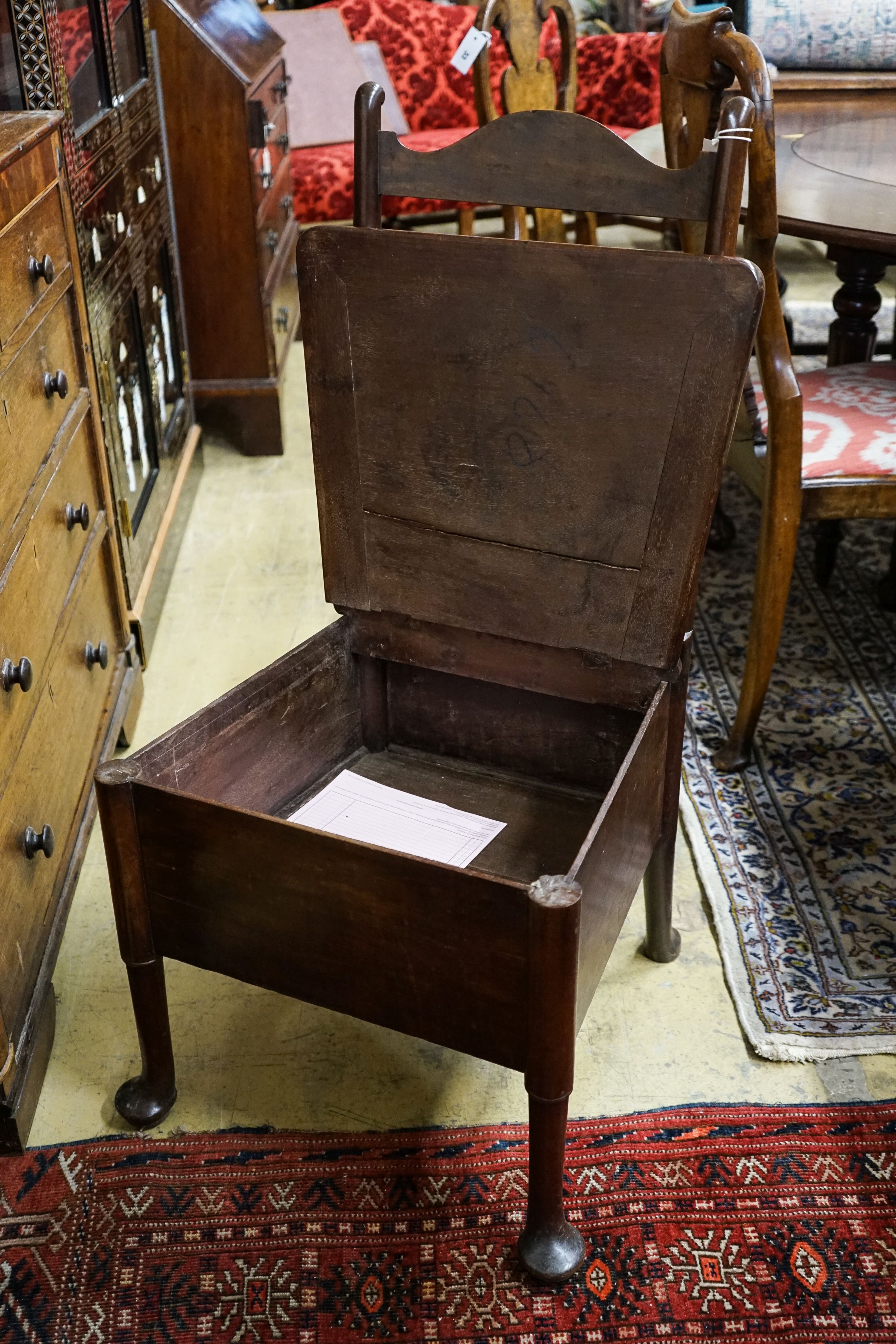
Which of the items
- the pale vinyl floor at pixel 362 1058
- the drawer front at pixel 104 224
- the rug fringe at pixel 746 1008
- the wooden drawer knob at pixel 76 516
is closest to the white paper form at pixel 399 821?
the pale vinyl floor at pixel 362 1058

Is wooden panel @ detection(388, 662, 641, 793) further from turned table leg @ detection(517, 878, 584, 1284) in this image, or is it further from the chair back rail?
the chair back rail

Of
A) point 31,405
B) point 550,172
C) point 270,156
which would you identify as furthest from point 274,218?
point 550,172

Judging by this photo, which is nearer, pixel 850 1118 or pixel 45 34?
pixel 850 1118

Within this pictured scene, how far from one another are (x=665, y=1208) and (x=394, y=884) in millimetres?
557

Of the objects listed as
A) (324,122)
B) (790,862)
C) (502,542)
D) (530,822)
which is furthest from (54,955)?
(324,122)

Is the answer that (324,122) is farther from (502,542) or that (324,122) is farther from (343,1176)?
(343,1176)

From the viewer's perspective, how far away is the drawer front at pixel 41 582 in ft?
4.93

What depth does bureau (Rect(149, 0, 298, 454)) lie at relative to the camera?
9.74ft

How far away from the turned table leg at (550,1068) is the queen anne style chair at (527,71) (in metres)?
2.46

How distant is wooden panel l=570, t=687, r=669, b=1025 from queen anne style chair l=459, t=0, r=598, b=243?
2102mm

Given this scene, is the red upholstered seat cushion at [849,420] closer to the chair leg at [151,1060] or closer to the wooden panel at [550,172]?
the wooden panel at [550,172]

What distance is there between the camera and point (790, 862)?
1.98 meters

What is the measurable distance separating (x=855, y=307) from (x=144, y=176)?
1592 millimetres

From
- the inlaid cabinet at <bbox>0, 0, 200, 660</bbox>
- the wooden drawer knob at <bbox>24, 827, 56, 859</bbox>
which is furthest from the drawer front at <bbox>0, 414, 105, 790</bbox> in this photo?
the inlaid cabinet at <bbox>0, 0, 200, 660</bbox>
